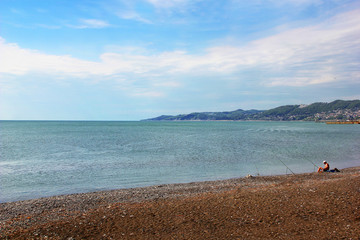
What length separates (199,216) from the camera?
34.6ft

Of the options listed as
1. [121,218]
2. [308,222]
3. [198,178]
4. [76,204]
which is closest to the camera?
[308,222]

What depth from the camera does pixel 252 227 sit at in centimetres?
938

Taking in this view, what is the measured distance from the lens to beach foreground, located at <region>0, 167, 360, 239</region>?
29.4ft

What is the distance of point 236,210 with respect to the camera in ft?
36.1

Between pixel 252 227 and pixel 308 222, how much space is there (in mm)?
2069

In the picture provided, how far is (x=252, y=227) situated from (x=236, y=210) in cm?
163

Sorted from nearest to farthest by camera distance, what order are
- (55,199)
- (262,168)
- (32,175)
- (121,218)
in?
(121,218) < (55,199) < (32,175) < (262,168)

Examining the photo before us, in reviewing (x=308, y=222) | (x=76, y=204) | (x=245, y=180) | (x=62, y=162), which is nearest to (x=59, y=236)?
(x=76, y=204)

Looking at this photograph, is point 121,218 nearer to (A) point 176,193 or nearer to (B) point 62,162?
(A) point 176,193

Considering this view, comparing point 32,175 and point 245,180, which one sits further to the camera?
point 32,175

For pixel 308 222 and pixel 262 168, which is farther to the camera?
pixel 262 168

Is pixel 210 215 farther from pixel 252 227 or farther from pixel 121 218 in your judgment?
pixel 121 218

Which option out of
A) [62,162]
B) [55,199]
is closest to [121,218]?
[55,199]

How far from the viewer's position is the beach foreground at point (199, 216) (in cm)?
897
